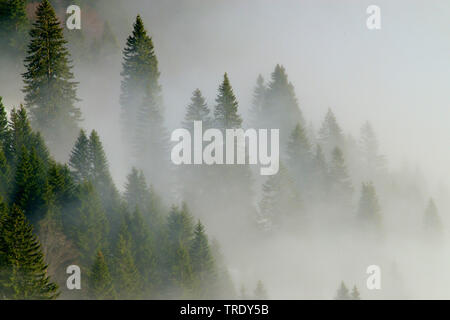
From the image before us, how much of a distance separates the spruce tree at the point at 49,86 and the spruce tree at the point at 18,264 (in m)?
24.4

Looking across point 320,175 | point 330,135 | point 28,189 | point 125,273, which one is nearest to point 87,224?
point 125,273

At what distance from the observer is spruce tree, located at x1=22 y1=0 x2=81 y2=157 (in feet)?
186

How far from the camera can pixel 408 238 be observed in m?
88.9

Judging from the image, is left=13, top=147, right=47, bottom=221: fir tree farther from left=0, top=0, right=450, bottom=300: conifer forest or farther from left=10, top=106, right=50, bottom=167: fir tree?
left=10, top=106, right=50, bottom=167: fir tree

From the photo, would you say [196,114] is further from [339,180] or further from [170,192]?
[339,180]

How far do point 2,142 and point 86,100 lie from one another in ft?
105

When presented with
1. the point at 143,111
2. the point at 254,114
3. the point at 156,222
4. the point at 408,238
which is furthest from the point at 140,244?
the point at 408,238

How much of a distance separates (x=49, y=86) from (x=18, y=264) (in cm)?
2923

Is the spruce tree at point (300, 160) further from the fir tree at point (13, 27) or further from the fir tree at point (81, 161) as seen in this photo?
the fir tree at point (13, 27)

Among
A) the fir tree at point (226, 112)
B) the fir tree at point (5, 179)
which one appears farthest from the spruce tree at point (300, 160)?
the fir tree at point (5, 179)

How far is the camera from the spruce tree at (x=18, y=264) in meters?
33.6

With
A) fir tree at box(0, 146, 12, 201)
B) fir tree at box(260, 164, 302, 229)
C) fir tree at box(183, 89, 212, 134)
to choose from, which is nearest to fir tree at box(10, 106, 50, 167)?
fir tree at box(0, 146, 12, 201)

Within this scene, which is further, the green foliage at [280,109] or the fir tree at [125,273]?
the green foliage at [280,109]

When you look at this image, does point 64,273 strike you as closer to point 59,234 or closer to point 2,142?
point 59,234
